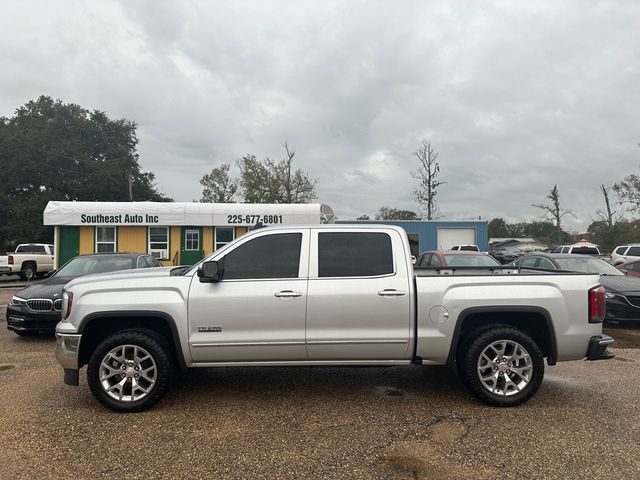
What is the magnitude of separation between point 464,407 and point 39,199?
143 ft

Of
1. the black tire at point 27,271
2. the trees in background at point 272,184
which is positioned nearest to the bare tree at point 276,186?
the trees in background at point 272,184

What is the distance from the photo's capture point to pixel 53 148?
4262 cm

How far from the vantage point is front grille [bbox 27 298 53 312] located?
7227 millimetres

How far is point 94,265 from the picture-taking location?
8.68 meters

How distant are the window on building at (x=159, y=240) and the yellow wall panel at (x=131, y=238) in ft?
1.02

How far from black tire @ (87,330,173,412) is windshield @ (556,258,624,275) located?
8755 mm

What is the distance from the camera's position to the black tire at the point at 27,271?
21.0 meters

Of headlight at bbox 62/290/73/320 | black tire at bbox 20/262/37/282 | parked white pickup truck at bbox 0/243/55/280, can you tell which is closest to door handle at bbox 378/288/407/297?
headlight at bbox 62/290/73/320

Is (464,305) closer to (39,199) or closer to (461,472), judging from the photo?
(461,472)

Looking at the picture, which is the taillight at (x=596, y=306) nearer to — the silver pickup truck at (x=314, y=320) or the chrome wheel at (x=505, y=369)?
the silver pickup truck at (x=314, y=320)

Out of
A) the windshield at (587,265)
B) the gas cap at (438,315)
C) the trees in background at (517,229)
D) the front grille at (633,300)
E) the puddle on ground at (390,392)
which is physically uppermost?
the trees in background at (517,229)

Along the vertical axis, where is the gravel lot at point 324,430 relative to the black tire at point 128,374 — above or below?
below

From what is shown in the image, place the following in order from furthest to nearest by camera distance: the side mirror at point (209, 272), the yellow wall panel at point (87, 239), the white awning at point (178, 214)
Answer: the yellow wall panel at point (87, 239), the white awning at point (178, 214), the side mirror at point (209, 272)

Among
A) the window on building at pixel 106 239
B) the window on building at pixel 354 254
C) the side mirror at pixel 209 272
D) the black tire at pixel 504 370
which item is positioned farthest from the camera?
the window on building at pixel 106 239
